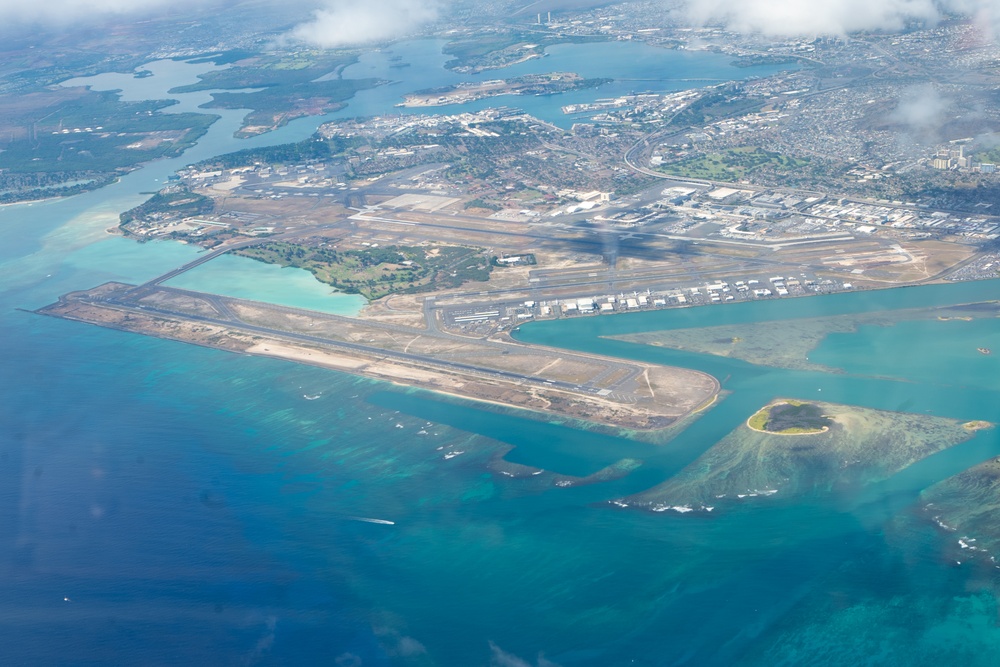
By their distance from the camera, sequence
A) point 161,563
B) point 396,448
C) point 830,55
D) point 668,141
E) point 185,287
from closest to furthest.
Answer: point 161,563 → point 396,448 → point 185,287 → point 668,141 → point 830,55

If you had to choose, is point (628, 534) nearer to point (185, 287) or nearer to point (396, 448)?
point (396, 448)

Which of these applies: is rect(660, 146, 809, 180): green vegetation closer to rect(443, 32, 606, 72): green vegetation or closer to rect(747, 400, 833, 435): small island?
rect(747, 400, 833, 435): small island

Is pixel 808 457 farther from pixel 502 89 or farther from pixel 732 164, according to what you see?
pixel 502 89

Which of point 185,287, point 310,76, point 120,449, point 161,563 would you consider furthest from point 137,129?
point 161,563

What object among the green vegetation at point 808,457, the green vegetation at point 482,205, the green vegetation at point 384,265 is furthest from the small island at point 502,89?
the green vegetation at point 808,457

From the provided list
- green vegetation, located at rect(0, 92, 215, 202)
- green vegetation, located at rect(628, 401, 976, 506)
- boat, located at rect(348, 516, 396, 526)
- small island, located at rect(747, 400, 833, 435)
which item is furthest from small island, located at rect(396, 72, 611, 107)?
boat, located at rect(348, 516, 396, 526)

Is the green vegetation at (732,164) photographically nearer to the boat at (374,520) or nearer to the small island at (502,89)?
the small island at (502,89)

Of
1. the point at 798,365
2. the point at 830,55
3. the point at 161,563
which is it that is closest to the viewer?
the point at 161,563
